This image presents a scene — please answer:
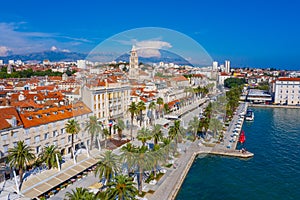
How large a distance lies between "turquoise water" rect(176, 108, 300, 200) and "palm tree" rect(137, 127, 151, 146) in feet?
21.4

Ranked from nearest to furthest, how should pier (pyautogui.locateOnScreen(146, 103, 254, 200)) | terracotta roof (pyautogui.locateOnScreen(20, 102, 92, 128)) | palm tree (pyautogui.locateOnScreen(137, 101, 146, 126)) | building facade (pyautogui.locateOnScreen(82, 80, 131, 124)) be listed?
building facade (pyautogui.locateOnScreen(82, 80, 131, 124)) → palm tree (pyautogui.locateOnScreen(137, 101, 146, 126)) → pier (pyautogui.locateOnScreen(146, 103, 254, 200)) → terracotta roof (pyautogui.locateOnScreen(20, 102, 92, 128))

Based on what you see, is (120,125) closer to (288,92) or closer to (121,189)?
(121,189)

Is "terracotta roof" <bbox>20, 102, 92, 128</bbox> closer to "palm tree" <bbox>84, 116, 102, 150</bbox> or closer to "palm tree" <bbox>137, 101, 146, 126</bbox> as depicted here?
"palm tree" <bbox>84, 116, 102, 150</bbox>

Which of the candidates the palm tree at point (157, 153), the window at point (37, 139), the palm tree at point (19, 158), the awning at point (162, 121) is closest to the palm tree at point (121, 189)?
the palm tree at point (157, 153)

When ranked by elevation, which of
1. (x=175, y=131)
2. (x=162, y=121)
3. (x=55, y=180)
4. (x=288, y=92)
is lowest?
(x=55, y=180)

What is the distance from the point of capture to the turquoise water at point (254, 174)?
14406 millimetres

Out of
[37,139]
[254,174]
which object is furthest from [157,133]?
[254,174]

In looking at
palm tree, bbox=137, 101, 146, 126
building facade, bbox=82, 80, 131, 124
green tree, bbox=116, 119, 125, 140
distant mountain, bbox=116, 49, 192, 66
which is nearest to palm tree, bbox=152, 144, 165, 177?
palm tree, bbox=137, 101, 146, 126

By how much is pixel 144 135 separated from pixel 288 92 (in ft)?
158

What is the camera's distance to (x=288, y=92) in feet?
161

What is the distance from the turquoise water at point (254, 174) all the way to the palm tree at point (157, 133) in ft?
19.7

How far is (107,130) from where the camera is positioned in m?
8.95

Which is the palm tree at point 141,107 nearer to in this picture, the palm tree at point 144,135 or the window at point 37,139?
the palm tree at point 144,135

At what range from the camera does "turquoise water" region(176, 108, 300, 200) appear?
567 inches
